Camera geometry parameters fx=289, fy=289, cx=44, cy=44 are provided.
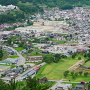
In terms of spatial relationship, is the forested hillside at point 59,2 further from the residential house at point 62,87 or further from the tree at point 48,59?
the residential house at point 62,87

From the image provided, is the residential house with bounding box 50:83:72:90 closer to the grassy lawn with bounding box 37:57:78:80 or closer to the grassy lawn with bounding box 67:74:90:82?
the grassy lawn with bounding box 67:74:90:82

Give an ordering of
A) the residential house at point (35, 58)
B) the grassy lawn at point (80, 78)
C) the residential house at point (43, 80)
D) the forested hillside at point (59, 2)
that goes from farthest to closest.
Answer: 1. the forested hillside at point (59, 2)
2. the residential house at point (35, 58)
3. the grassy lawn at point (80, 78)
4. the residential house at point (43, 80)

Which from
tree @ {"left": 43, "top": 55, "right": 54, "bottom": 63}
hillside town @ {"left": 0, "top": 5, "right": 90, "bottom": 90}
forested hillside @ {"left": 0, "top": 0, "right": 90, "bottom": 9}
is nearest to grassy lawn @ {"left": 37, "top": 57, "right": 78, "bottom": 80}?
hillside town @ {"left": 0, "top": 5, "right": 90, "bottom": 90}

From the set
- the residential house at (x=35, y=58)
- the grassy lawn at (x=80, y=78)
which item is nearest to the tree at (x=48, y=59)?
the residential house at (x=35, y=58)

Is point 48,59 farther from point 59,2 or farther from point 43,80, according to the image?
point 59,2

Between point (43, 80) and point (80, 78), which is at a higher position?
point (43, 80)

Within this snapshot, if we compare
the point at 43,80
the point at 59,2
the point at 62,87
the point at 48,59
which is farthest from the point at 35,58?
the point at 59,2

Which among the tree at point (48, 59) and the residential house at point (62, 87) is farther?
the tree at point (48, 59)

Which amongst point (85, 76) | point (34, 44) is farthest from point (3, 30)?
point (85, 76)
